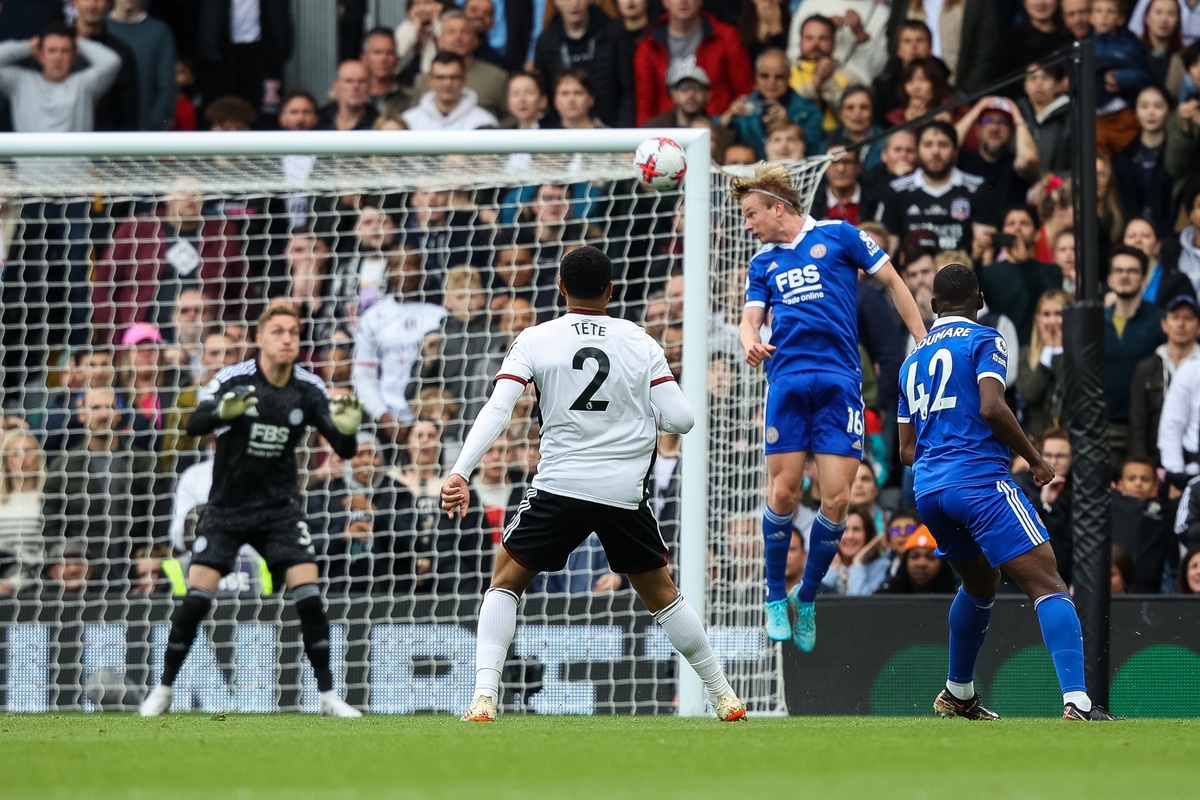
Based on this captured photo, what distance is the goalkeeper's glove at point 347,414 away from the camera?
30.1 feet

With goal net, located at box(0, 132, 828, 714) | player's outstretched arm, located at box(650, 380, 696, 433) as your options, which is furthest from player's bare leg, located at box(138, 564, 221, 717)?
player's outstretched arm, located at box(650, 380, 696, 433)

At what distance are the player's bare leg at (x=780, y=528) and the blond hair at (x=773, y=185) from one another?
132 cm

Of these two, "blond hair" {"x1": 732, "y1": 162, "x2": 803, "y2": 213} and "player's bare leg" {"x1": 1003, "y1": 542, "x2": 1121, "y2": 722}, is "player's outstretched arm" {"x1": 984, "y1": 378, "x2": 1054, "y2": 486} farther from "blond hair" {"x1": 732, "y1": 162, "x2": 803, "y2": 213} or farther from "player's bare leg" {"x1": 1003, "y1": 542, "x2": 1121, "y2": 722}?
"blond hair" {"x1": 732, "y1": 162, "x2": 803, "y2": 213}

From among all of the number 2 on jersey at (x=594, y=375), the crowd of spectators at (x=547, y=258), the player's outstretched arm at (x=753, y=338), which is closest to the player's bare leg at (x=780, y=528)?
the player's outstretched arm at (x=753, y=338)

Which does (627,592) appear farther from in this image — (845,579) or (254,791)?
(254,791)

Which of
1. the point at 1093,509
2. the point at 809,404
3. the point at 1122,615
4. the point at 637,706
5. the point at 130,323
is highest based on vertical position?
the point at 130,323

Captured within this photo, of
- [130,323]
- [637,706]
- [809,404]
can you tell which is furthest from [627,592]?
[130,323]

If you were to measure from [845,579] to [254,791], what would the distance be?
6747 millimetres

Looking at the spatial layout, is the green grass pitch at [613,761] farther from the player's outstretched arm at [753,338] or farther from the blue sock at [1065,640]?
the player's outstretched arm at [753,338]

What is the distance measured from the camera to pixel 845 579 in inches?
423

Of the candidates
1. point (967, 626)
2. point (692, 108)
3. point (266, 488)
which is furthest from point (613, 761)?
point (692, 108)

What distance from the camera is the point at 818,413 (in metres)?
8.27

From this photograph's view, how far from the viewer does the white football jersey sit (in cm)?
688

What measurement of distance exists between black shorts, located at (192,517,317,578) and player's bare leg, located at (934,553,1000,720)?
12.1ft
